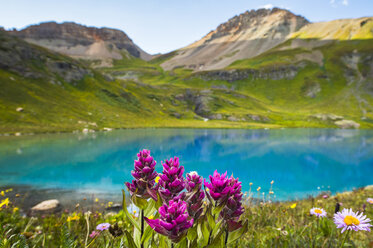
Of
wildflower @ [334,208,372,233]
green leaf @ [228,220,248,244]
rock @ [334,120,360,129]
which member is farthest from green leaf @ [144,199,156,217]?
rock @ [334,120,360,129]

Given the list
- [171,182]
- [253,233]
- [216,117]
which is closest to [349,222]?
[171,182]

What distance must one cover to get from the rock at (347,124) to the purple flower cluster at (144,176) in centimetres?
14137

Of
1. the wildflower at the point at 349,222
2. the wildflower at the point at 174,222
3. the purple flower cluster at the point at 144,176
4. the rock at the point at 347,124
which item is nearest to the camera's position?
the wildflower at the point at 174,222

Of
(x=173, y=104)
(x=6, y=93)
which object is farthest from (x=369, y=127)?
(x=6, y=93)

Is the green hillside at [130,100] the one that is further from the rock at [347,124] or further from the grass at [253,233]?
the grass at [253,233]

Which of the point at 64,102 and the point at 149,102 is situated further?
the point at 149,102

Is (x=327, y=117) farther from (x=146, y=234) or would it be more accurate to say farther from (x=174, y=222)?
(x=174, y=222)

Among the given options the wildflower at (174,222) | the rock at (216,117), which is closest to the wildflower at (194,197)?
the wildflower at (174,222)

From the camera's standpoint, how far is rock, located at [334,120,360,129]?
112 metres

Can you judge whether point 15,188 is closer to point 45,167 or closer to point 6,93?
point 45,167

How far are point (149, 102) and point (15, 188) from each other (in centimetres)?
10888

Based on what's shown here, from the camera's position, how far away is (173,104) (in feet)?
449

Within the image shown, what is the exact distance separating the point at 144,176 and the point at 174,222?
770mm

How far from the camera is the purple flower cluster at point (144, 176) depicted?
82.7 inches
